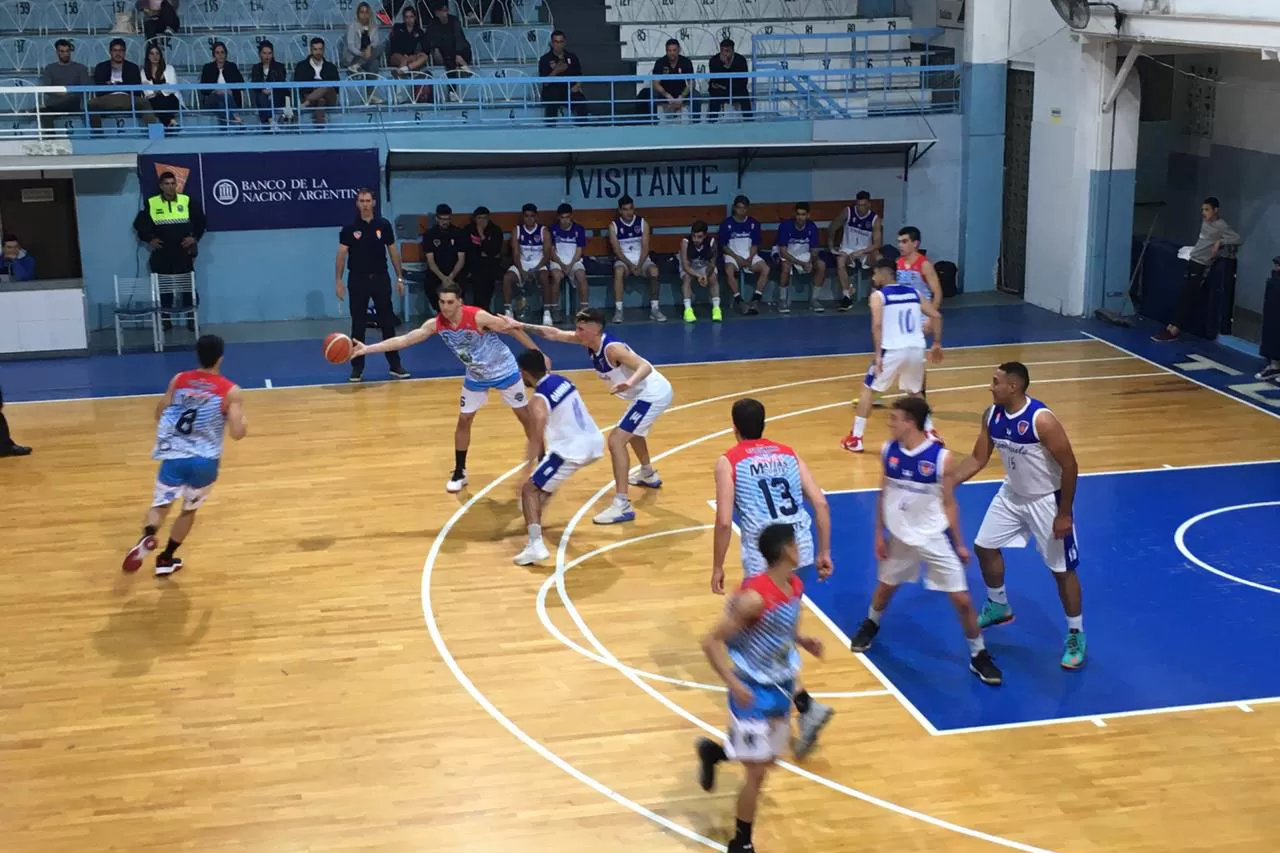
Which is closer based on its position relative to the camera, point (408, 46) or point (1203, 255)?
point (1203, 255)

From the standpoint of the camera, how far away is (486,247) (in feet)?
65.6

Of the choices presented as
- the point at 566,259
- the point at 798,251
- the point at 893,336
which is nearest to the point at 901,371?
the point at 893,336

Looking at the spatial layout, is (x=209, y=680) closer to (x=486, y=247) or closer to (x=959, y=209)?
(x=486, y=247)

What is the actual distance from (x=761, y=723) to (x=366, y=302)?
38.9 ft

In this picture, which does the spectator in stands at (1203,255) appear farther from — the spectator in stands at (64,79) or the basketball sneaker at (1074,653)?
the spectator in stands at (64,79)

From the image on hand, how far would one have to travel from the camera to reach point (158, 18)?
21.6 meters

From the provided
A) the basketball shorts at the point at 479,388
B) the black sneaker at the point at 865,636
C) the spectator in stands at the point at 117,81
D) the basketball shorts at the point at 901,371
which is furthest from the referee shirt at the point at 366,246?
the black sneaker at the point at 865,636

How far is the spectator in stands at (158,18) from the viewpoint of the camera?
70.9ft

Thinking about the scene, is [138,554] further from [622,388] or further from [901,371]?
[901,371]

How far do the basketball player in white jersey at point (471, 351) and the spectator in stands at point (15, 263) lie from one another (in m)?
8.69

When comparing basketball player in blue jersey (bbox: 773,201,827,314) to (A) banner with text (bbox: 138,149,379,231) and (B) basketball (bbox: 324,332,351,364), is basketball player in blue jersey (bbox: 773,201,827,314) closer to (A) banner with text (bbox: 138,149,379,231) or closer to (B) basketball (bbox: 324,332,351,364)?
(A) banner with text (bbox: 138,149,379,231)

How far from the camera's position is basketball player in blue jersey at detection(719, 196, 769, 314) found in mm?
21094

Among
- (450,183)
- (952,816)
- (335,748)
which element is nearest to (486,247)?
(450,183)

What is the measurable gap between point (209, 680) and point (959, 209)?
1539 cm
